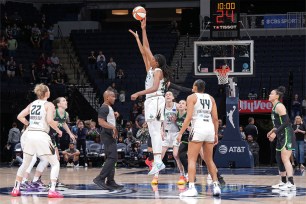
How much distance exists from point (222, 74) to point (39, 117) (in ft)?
34.7

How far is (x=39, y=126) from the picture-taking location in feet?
41.2

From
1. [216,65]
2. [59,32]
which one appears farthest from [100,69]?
[216,65]

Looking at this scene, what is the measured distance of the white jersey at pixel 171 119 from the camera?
15742mm

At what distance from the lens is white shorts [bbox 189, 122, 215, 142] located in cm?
Answer: 1235

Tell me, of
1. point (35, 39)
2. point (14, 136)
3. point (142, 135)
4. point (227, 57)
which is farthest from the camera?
point (35, 39)

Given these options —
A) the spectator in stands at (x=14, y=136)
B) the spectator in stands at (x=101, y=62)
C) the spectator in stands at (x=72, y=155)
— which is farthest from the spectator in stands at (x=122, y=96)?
the spectator in stands at (x=72, y=155)

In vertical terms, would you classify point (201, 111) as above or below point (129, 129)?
above

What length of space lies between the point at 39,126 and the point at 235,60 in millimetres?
11119

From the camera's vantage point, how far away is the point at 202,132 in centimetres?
1234

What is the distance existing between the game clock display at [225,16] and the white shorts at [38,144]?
11350 mm

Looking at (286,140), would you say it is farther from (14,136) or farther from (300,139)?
(14,136)

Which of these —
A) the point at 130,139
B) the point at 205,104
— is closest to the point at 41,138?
the point at 205,104

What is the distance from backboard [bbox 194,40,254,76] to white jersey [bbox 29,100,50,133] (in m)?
10.5

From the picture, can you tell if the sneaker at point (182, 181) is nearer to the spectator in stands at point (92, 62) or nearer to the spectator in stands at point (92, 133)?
the spectator in stands at point (92, 133)
